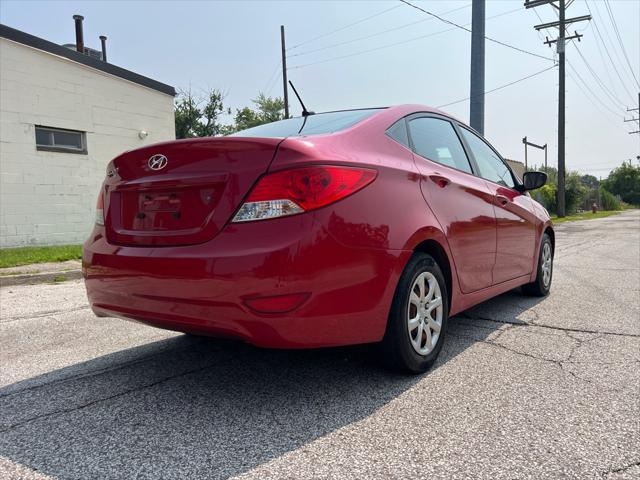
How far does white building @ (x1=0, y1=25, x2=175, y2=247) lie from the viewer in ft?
34.5

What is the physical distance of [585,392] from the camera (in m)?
2.82

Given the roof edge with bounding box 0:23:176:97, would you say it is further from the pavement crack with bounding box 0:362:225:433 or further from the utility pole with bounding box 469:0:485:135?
the pavement crack with bounding box 0:362:225:433

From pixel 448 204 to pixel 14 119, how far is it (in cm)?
1035

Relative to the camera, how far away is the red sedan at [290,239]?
2.38 m

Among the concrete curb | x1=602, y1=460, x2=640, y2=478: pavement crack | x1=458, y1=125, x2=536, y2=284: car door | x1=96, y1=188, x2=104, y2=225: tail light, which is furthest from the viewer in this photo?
the concrete curb

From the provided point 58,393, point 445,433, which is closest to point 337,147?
point 445,433

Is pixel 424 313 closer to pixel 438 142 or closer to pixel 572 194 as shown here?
pixel 438 142

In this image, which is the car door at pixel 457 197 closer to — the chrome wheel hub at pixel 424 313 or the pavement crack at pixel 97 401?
the chrome wheel hub at pixel 424 313

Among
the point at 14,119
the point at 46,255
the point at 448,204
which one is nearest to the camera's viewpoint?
the point at 448,204

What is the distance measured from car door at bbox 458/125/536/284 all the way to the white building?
9.79 m

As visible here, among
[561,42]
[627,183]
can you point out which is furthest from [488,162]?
[627,183]

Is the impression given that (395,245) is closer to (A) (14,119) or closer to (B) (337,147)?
(B) (337,147)

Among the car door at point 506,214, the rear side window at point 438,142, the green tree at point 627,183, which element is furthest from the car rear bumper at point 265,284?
the green tree at point 627,183

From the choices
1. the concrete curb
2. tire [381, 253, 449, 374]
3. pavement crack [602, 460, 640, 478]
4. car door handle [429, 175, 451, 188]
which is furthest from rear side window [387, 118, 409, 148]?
the concrete curb
